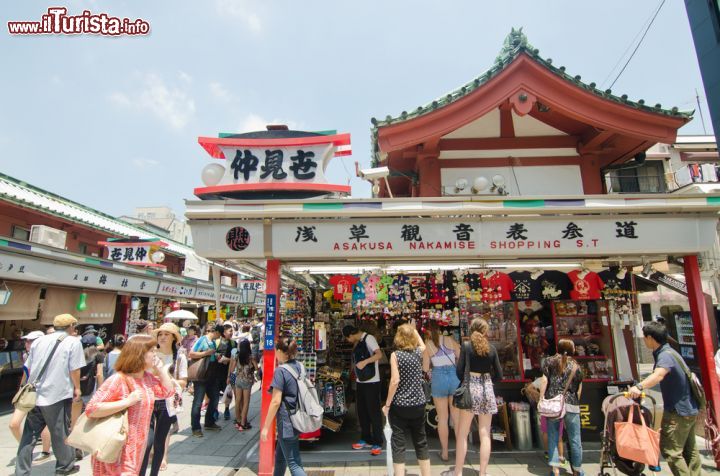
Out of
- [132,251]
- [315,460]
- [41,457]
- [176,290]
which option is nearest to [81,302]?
[132,251]

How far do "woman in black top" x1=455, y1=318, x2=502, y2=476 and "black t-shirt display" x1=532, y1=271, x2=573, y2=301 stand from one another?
9.34 feet

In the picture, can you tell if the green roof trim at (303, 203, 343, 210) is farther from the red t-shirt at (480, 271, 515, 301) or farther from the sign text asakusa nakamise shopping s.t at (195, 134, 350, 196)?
the red t-shirt at (480, 271, 515, 301)

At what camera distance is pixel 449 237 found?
6.46 m

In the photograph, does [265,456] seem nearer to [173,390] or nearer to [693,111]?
[173,390]

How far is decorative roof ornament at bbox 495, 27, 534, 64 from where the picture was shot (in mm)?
6725

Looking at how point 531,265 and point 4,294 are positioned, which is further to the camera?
point 4,294

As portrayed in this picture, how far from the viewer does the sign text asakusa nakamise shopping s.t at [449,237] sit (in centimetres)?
639

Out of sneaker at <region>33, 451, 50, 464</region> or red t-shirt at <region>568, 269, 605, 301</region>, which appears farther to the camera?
red t-shirt at <region>568, 269, 605, 301</region>

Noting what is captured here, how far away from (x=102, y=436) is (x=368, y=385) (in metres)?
4.32

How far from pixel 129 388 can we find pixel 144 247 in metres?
15.2

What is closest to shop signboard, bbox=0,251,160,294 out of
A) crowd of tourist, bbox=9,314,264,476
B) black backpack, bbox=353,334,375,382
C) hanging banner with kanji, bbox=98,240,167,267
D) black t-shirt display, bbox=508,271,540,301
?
hanging banner with kanji, bbox=98,240,167,267

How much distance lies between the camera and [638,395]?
4832mm

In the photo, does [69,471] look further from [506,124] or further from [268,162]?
[506,124]

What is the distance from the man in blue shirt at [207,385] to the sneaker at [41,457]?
2.31m
